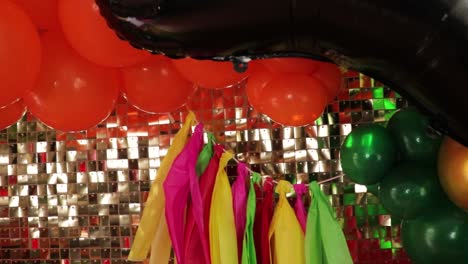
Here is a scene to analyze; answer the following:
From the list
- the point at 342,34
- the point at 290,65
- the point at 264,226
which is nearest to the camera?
the point at 342,34

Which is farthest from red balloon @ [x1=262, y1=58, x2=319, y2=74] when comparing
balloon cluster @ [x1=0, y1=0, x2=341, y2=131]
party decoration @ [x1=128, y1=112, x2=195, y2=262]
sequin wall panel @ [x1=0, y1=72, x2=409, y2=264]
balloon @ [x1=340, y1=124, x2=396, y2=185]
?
sequin wall panel @ [x1=0, y1=72, x2=409, y2=264]

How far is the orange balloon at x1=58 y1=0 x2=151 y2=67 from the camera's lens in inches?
48.3

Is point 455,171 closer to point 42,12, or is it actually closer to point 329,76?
point 329,76

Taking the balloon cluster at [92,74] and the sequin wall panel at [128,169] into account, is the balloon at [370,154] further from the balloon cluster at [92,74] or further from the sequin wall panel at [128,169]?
the sequin wall panel at [128,169]

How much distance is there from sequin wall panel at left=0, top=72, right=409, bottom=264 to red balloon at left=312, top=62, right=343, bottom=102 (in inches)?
62.5

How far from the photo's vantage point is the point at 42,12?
136 cm

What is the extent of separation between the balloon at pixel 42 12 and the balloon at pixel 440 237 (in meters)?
0.94

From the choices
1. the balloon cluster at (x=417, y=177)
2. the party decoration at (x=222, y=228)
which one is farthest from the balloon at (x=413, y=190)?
the party decoration at (x=222, y=228)

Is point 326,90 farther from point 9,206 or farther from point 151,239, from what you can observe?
point 9,206

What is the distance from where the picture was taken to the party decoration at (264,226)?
1662mm

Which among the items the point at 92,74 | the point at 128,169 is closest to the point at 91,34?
the point at 92,74

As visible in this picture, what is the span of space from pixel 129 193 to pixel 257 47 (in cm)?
240

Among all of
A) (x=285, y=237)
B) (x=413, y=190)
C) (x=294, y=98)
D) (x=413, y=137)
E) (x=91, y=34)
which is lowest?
(x=285, y=237)

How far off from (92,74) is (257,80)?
39cm
